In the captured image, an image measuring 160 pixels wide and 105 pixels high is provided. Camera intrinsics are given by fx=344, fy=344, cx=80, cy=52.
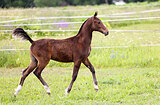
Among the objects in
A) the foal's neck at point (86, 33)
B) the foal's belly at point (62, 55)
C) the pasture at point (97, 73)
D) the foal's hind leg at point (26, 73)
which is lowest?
the pasture at point (97, 73)

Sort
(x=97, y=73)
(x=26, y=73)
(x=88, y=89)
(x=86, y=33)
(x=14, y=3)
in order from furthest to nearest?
(x=14, y=3) < (x=97, y=73) < (x=88, y=89) < (x=86, y=33) < (x=26, y=73)

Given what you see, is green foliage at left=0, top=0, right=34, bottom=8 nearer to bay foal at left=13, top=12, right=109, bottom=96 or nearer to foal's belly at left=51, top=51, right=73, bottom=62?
bay foal at left=13, top=12, right=109, bottom=96

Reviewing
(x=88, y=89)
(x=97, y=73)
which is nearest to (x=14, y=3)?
(x=97, y=73)

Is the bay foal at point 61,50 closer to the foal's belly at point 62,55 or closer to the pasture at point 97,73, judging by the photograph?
the foal's belly at point 62,55

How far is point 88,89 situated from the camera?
8.15m

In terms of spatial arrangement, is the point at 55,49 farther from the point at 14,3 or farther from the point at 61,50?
the point at 14,3

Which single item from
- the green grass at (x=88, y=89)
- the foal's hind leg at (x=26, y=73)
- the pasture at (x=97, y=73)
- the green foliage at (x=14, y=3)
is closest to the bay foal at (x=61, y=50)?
the foal's hind leg at (x=26, y=73)

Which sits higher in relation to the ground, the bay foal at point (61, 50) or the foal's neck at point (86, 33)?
the foal's neck at point (86, 33)

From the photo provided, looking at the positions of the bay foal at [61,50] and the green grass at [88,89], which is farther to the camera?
the bay foal at [61,50]

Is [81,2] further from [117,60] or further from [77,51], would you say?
[77,51]

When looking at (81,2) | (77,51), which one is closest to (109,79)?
(77,51)

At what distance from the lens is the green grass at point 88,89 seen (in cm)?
697

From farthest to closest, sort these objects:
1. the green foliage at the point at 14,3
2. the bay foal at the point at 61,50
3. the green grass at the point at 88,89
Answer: the green foliage at the point at 14,3 < the bay foal at the point at 61,50 < the green grass at the point at 88,89

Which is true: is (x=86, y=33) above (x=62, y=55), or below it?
above
